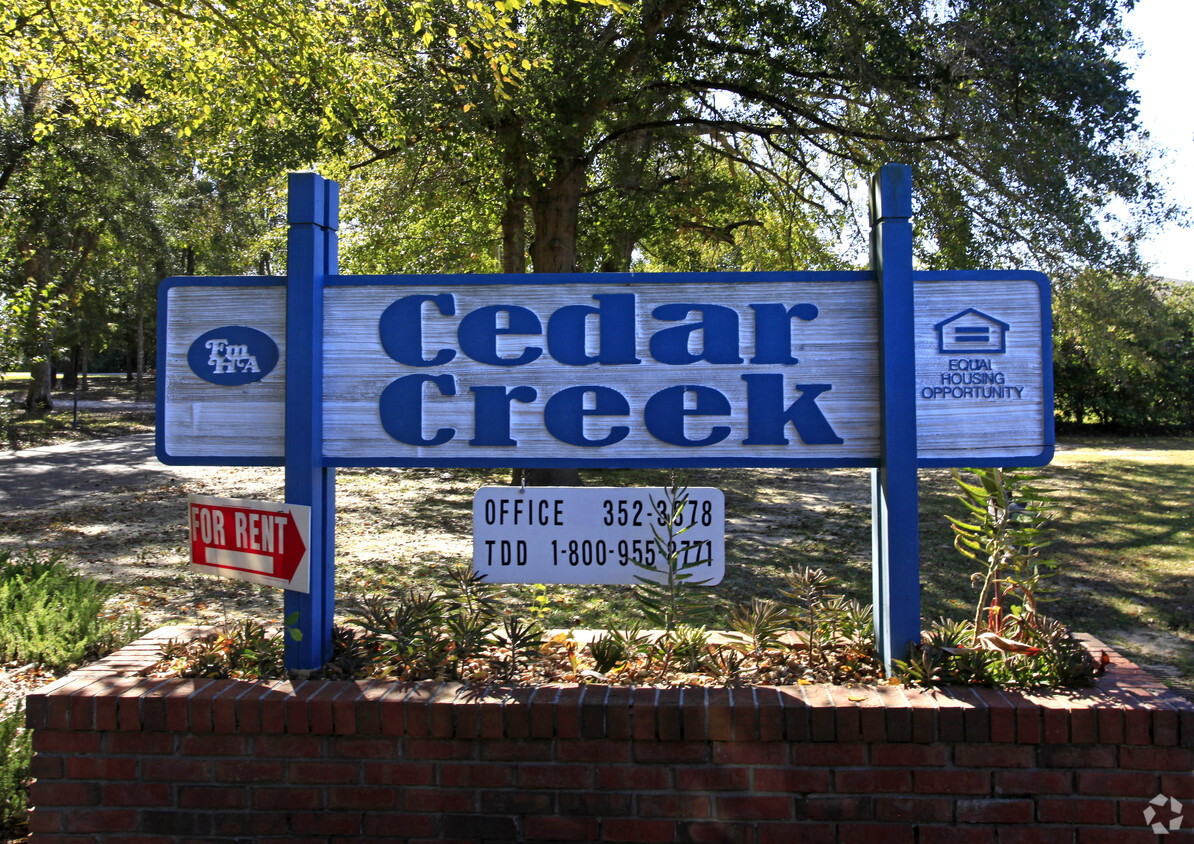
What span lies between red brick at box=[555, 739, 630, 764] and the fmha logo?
1598mm

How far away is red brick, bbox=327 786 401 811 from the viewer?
2.77 m

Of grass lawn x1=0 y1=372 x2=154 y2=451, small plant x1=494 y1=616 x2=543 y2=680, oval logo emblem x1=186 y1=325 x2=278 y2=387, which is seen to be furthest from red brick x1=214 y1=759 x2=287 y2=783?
grass lawn x1=0 y1=372 x2=154 y2=451

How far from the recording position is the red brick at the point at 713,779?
8.85ft

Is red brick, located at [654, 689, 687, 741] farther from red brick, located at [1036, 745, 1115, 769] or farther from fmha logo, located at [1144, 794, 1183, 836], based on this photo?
fmha logo, located at [1144, 794, 1183, 836]

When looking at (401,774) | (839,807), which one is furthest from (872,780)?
(401,774)

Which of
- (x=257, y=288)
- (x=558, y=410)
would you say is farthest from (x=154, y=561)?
(x=558, y=410)

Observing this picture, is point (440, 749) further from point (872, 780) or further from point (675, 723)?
point (872, 780)

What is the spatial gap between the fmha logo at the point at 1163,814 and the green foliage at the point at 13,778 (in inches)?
148

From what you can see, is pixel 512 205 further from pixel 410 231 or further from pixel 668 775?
pixel 668 775

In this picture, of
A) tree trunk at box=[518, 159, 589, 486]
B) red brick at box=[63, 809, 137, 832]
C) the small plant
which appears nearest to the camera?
red brick at box=[63, 809, 137, 832]

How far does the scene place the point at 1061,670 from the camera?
290 centimetres

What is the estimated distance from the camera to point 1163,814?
8.64 feet

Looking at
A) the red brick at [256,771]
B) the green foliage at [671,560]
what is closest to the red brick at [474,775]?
the red brick at [256,771]

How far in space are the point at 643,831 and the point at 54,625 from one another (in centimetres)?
362
